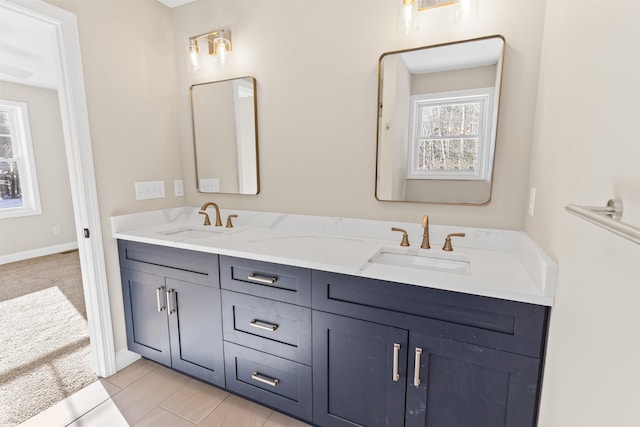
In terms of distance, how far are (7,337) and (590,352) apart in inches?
142

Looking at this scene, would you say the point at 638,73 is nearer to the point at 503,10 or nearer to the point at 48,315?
the point at 503,10

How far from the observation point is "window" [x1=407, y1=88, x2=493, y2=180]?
5.00 ft

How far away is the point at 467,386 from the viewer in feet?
3.81

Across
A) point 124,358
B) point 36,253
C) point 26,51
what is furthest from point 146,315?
point 36,253

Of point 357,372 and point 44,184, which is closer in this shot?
point 357,372

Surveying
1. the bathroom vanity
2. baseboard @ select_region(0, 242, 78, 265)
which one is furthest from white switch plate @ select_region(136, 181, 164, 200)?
baseboard @ select_region(0, 242, 78, 265)

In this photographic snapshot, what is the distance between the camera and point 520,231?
1512mm

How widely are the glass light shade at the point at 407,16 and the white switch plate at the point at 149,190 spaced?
1.93 m

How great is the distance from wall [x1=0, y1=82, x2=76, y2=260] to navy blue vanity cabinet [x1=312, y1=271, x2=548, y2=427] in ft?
16.9

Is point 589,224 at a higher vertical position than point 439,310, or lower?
higher

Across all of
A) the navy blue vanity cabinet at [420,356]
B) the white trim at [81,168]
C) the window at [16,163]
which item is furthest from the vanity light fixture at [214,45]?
the window at [16,163]

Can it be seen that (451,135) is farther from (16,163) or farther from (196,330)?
(16,163)

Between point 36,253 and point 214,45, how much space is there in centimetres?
459

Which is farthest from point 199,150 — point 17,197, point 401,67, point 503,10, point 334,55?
point 17,197
